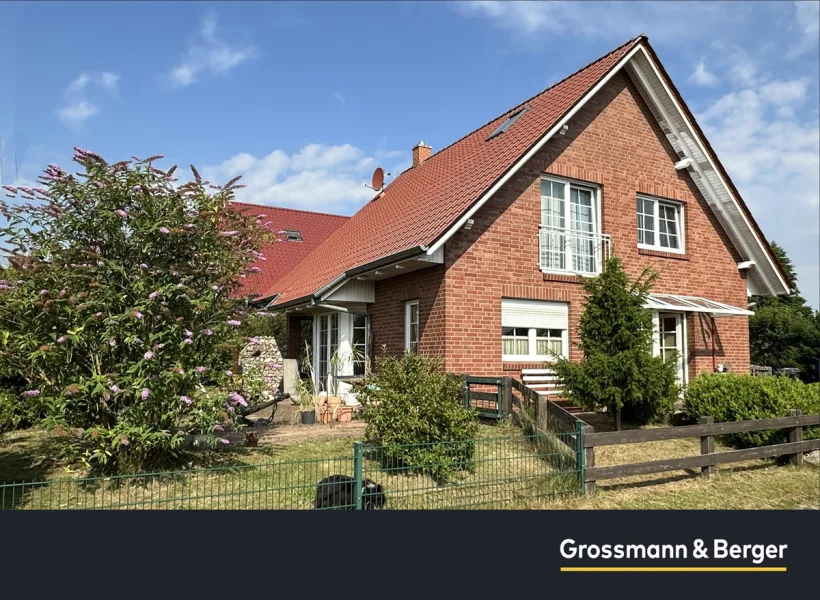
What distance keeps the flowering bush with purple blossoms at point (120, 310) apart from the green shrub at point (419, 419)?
2095 mm

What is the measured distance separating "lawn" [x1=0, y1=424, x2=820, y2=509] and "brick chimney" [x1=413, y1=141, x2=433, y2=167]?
1331cm

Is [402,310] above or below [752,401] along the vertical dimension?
above

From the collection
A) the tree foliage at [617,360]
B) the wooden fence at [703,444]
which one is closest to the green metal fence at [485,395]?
the tree foliage at [617,360]

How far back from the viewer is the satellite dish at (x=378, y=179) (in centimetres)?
2302

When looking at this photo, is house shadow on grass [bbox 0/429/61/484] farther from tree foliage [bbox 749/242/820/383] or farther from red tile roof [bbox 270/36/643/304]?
tree foliage [bbox 749/242/820/383]

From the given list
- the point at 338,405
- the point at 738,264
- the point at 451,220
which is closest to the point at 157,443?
the point at 338,405

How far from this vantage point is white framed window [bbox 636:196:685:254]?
52.2 ft

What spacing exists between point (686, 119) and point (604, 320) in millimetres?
7415

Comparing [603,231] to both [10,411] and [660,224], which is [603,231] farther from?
[10,411]

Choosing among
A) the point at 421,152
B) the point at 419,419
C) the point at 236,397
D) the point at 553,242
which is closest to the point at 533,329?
the point at 553,242

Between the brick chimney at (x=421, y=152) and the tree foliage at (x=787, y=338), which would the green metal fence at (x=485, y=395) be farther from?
the tree foliage at (x=787, y=338)

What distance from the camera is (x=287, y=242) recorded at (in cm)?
2512

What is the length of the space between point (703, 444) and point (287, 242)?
18.7m

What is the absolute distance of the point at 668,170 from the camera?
1623cm
